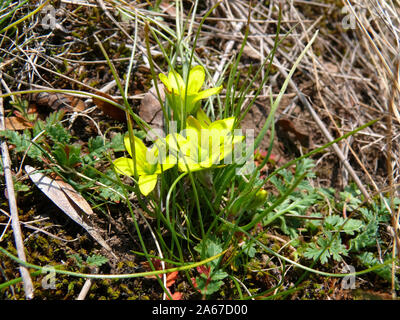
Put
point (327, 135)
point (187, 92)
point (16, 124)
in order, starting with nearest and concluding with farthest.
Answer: point (187, 92) → point (16, 124) → point (327, 135)

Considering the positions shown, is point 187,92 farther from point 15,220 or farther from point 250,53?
point 250,53

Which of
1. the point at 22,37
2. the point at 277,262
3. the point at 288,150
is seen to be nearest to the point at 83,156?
the point at 22,37

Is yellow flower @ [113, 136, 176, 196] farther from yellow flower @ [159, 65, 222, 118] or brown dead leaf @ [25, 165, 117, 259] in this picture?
brown dead leaf @ [25, 165, 117, 259]

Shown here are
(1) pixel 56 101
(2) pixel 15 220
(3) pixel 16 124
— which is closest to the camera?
(2) pixel 15 220

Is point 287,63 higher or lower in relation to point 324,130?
higher

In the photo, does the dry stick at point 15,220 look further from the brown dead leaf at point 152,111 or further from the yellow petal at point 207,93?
the yellow petal at point 207,93

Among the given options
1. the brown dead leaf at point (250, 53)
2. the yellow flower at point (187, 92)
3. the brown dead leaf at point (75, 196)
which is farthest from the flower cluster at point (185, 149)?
the brown dead leaf at point (250, 53)

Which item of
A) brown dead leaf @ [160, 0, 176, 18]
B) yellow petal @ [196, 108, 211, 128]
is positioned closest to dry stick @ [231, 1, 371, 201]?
brown dead leaf @ [160, 0, 176, 18]

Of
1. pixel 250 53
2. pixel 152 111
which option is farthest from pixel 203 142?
pixel 250 53
